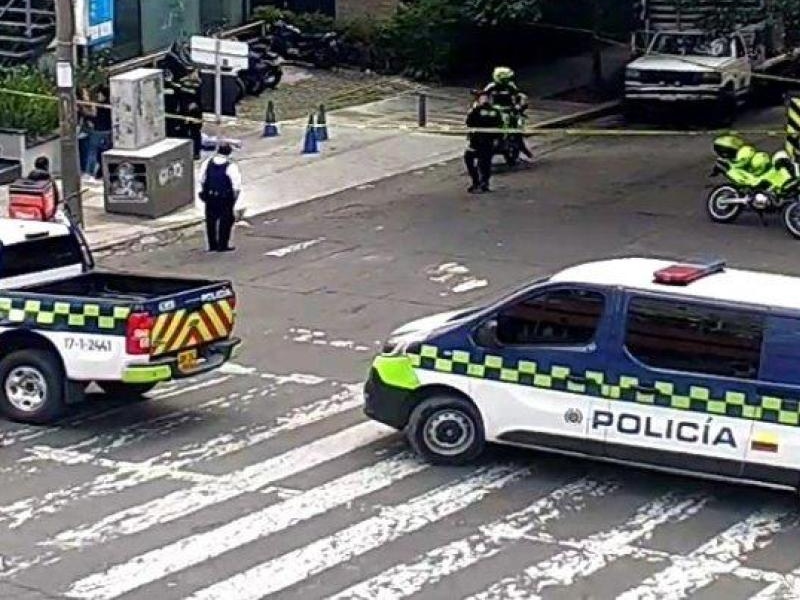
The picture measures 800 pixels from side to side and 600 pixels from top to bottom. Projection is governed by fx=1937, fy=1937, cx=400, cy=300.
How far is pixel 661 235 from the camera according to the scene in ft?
76.8

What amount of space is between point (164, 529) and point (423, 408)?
2.32 metres

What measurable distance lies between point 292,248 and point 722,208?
17.9 feet

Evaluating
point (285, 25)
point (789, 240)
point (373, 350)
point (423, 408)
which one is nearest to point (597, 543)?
point (423, 408)

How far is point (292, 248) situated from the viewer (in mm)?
22594

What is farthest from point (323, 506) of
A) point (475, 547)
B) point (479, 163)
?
point (479, 163)

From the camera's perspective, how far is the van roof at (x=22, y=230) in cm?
1573

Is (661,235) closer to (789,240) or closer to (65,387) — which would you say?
(789,240)

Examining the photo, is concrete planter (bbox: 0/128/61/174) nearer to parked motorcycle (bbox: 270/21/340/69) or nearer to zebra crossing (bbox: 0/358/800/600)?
parked motorcycle (bbox: 270/21/340/69)

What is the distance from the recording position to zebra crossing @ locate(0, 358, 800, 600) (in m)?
11.5

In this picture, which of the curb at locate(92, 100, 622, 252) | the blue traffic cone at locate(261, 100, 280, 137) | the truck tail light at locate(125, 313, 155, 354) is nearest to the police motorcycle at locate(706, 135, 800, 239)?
the curb at locate(92, 100, 622, 252)

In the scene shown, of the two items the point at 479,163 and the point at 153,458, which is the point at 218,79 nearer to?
the point at 479,163

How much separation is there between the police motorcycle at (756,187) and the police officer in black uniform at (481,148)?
11.1ft

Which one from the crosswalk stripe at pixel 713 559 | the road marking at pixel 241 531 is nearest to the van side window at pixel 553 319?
the road marking at pixel 241 531

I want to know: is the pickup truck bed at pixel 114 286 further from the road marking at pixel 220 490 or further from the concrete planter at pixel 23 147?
the concrete planter at pixel 23 147
